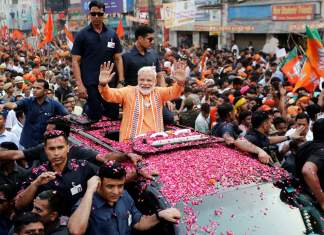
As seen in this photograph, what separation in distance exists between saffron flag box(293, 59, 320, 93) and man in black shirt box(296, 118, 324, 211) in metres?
5.69

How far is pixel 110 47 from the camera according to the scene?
690 centimetres

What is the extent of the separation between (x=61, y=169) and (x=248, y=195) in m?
1.58

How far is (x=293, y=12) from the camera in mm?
25031

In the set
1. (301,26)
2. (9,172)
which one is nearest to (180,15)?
(301,26)

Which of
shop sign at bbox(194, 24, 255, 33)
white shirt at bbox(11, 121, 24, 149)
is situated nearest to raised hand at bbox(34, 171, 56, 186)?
white shirt at bbox(11, 121, 24, 149)

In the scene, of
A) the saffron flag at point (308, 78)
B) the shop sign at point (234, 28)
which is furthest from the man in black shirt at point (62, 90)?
the shop sign at point (234, 28)

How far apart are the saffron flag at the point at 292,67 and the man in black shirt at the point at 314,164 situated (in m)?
6.89

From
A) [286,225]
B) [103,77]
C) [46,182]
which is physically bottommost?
[286,225]

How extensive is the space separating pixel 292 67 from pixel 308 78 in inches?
52.3

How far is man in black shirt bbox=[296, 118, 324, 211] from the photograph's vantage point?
4.34 meters

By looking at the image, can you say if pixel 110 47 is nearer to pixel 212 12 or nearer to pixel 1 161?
pixel 1 161

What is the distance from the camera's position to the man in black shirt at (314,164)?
434cm

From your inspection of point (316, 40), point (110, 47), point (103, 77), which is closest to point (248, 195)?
point (103, 77)

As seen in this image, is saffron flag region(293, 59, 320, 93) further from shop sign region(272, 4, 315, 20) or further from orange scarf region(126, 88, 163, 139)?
shop sign region(272, 4, 315, 20)
